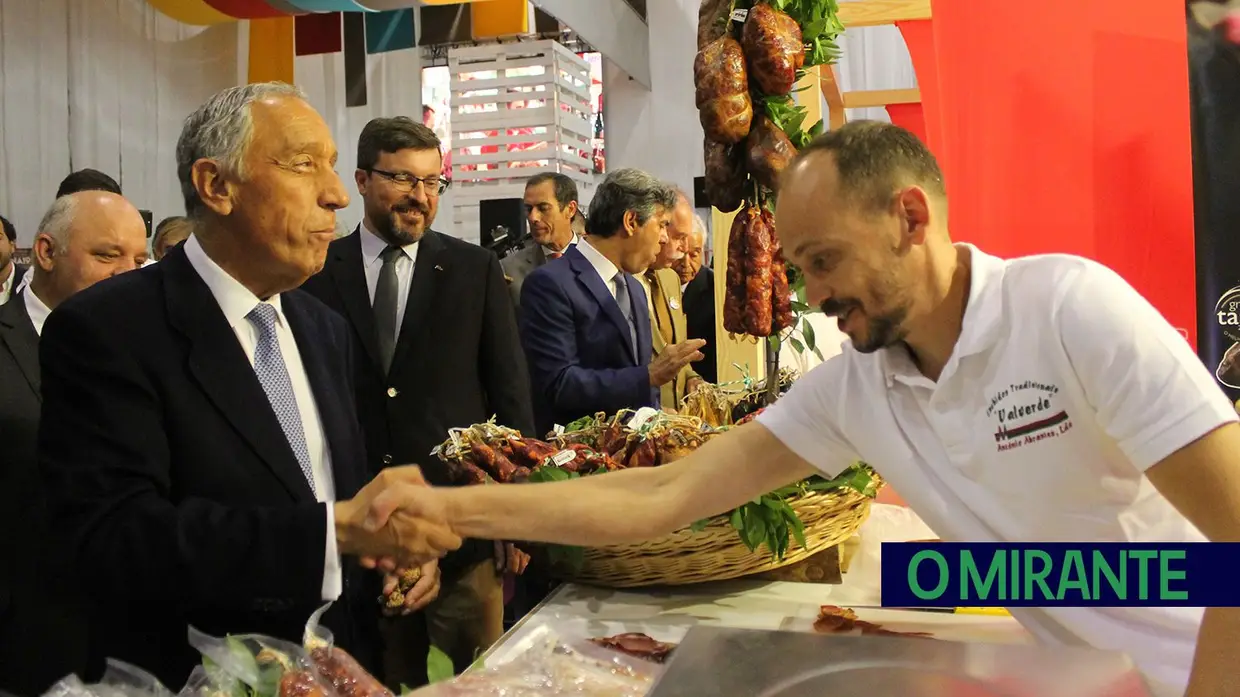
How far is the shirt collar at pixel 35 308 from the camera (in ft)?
8.59

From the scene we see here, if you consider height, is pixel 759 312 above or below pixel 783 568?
above

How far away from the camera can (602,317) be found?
3.24 meters

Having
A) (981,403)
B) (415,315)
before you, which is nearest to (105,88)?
(415,315)

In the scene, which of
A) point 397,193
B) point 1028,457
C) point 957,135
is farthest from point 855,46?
point 1028,457

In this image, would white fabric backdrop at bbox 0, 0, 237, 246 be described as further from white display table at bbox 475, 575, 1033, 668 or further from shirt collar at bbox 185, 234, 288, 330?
white display table at bbox 475, 575, 1033, 668

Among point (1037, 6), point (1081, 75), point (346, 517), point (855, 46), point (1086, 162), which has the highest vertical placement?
point (855, 46)

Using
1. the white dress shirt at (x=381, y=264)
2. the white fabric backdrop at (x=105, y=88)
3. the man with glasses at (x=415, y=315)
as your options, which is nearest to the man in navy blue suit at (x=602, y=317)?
the man with glasses at (x=415, y=315)

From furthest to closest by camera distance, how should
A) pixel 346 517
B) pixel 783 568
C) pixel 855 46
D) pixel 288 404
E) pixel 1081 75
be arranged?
pixel 855 46
pixel 1081 75
pixel 783 568
pixel 288 404
pixel 346 517

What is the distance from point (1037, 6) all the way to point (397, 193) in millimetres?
1798

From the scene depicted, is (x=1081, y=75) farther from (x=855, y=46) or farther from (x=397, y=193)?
(x=855, y=46)

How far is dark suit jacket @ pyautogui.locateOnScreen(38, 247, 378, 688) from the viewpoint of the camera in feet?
4.61

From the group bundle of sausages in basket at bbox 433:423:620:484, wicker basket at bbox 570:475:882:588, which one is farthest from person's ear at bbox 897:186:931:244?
bundle of sausages in basket at bbox 433:423:620:484

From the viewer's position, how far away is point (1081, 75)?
2406mm

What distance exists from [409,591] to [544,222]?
312 cm
